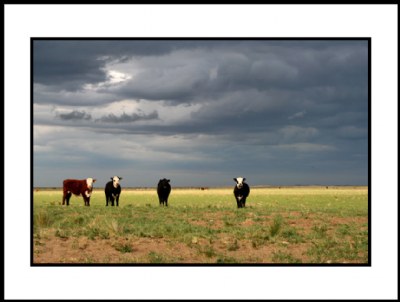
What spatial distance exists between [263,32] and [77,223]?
1164cm

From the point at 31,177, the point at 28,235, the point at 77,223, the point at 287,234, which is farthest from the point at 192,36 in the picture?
the point at 77,223

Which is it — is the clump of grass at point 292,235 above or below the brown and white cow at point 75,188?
below

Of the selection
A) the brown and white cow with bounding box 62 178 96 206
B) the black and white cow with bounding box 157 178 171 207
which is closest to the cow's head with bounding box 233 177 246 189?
the black and white cow with bounding box 157 178 171 207

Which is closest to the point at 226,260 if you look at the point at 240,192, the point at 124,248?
the point at 124,248

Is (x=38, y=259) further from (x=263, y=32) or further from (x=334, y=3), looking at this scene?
(x=334, y=3)

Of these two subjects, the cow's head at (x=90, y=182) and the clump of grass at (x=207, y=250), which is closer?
the clump of grass at (x=207, y=250)

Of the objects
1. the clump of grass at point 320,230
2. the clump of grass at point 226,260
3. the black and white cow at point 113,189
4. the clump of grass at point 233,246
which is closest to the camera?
the clump of grass at point 226,260

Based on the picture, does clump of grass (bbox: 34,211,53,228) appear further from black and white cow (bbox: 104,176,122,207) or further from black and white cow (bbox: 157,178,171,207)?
black and white cow (bbox: 157,178,171,207)

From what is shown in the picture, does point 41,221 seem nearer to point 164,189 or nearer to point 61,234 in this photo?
point 61,234

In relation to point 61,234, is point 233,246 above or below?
below

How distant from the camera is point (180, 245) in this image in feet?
50.5

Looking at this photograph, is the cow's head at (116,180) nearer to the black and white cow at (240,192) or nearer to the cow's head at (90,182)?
the cow's head at (90,182)

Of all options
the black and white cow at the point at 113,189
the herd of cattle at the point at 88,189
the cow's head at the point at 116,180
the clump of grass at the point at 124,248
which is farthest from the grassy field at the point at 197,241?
the cow's head at the point at 116,180

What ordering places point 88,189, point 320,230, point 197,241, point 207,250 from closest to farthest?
point 207,250 → point 197,241 → point 320,230 → point 88,189
